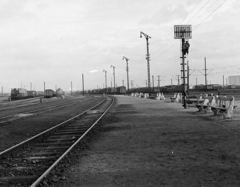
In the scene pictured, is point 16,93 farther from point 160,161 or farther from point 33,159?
point 160,161

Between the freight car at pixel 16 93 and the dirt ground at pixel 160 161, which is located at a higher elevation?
the freight car at pixel 16 93

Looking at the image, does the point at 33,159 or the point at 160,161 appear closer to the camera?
the point at 160,161

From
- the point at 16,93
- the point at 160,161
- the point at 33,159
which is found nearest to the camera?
the point at 160,161

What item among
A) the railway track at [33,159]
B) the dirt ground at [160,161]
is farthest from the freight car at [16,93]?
the dirt ground at [160,161]

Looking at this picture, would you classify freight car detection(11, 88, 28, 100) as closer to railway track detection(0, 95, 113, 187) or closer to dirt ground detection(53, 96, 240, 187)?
railway track detection(0, 95, 113, 187)

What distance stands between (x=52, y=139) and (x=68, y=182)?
17.2ft

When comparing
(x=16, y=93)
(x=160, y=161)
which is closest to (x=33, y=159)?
(x=160, y=161)

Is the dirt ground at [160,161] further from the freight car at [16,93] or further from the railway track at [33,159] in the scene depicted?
the freight car at [16,93]

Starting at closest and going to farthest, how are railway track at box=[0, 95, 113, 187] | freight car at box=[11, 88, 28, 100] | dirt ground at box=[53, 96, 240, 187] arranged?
dirt ground at box=[53, 96, 240, 187], railway track at box=[0, 95, 113, 187], freight car at box=[11, 88, 28, 100]

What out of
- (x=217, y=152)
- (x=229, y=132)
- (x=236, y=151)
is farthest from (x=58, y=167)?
(x=229, y=132)

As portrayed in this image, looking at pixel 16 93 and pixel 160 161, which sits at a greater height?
pixel 16 93

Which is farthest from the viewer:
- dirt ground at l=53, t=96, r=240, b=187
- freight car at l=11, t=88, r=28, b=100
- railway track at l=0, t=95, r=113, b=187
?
freight car at l=11, t=88, r=28, b=100

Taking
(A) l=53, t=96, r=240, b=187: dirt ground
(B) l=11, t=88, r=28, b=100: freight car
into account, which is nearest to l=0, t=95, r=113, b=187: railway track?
(A) l=53, t=96, r=240, b=187: dirt ground

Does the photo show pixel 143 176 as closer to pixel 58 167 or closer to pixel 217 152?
pixel 58 167
